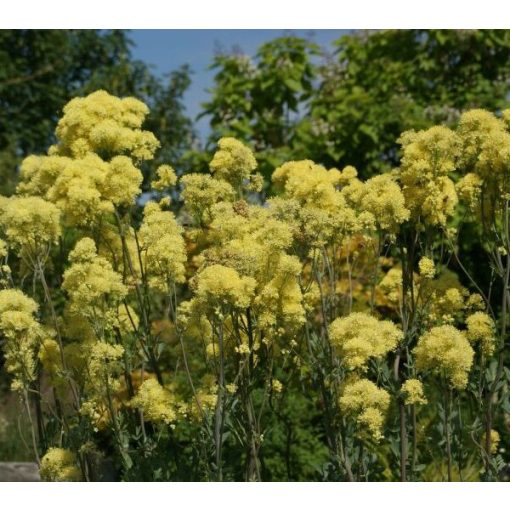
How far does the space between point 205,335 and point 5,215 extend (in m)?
0.96

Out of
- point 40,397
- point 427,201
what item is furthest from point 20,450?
point 427,201

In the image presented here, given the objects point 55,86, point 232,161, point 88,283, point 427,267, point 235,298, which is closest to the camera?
point 235,298

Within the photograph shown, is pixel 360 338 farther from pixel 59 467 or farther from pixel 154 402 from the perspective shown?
pixel 59 467

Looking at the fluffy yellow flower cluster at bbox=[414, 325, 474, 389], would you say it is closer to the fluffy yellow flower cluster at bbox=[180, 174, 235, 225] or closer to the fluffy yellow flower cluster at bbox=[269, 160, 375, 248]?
the fluffy yellow flower cluster at bbox=[269, 160, 375, 248]

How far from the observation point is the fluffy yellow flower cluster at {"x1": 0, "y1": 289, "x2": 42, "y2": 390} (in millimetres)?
3240

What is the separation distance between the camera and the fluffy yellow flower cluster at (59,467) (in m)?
3.46

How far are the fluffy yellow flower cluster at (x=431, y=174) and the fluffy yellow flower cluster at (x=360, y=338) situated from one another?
668 millimetres

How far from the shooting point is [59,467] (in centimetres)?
346

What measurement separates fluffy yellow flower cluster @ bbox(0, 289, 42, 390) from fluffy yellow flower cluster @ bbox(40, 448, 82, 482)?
1.07 feet

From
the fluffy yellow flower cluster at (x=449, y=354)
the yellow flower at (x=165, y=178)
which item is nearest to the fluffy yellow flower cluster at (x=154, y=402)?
the yellow flower at (x=165, y=178)

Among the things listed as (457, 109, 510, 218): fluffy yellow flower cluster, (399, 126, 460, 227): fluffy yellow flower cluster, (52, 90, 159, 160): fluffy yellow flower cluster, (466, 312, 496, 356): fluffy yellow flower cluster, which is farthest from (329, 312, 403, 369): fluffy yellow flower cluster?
(52, 90, 159, 160): fluffy yellow flower cluster

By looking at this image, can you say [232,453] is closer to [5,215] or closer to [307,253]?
[307,253]

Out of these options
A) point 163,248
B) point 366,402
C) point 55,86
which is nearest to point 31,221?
point 163,248

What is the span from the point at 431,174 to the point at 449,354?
87cm
